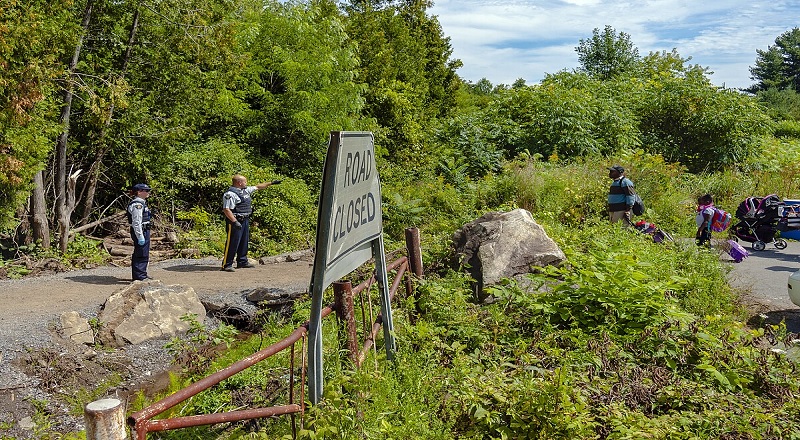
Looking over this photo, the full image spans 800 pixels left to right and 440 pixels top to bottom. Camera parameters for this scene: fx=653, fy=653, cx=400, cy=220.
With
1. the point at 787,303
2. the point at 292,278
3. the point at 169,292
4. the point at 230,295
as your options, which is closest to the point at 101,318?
the point at 169,292

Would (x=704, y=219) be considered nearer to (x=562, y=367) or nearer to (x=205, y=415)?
(x=562, y=367)

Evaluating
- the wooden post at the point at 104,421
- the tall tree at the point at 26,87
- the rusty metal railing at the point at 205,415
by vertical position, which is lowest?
the rusty metal railing at the point at 205,415

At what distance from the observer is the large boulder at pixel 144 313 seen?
857 cm

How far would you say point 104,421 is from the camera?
225 cm

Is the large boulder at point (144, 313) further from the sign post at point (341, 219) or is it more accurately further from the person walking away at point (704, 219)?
the person walking away at point (704, 219)

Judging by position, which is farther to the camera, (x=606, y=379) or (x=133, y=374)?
(x=133, y=374)

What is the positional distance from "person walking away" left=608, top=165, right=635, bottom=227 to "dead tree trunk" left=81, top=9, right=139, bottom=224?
386 inches

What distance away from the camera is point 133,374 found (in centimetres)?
788

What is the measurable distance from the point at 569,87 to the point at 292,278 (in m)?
15.3

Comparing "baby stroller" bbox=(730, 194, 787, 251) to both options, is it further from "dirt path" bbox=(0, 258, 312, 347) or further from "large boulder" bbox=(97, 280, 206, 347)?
"large boulder" bbox=(97, 280, 206, 347)

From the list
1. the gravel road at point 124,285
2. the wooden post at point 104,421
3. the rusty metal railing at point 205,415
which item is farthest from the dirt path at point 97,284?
the wooden post at point 104,421

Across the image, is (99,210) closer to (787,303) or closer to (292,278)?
(292,278)

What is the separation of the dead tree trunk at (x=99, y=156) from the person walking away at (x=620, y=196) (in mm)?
9796

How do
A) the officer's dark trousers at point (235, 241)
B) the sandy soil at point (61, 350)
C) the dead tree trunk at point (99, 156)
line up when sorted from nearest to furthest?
the sandy soil at point (61, 350)
the officer's dark trousers at point (235, 241)
the dead tree trunk at point (99, 156)
